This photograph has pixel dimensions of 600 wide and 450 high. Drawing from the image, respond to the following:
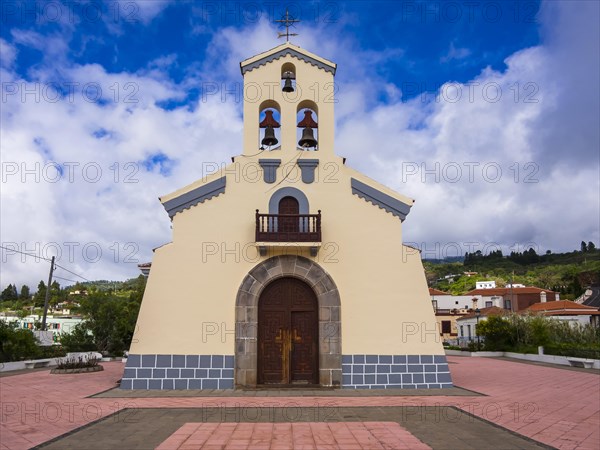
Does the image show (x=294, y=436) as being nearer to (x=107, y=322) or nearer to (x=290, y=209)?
(x=290, y=209)

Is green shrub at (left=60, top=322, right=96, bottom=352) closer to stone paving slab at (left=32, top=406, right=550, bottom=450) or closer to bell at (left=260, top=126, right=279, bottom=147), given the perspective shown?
bell at (left=260, top=126, right=279, bottom=147)

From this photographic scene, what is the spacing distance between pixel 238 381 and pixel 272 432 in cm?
451

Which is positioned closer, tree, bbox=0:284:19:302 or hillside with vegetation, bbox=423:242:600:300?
hillside with vegetation, bbox=423:242:600:300

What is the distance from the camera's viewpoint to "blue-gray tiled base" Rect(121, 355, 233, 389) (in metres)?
11.4

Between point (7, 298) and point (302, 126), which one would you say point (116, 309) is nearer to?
point (302, 126)

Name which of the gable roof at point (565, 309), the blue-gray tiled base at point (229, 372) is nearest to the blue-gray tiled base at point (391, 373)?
the blue-gray tiled base at point (229, 372)

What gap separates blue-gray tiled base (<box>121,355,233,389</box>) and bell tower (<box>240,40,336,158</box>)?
18.0ft

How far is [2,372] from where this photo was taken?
1655 centimetres

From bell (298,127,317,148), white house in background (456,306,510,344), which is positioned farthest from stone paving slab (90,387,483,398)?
white house in background (456,306,510,344)

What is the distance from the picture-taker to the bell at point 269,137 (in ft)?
42.6

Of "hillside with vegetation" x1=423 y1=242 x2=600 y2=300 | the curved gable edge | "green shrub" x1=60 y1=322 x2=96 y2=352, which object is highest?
"hillside with vegetation" x1=423 y1=242 x2=600 y2=300

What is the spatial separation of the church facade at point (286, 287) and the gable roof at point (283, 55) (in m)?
1.79

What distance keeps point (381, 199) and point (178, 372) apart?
6394 millimetres

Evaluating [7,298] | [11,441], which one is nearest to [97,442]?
[11,441]
